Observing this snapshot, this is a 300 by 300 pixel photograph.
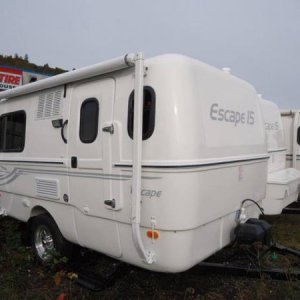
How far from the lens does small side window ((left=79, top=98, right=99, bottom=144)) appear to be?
391cm

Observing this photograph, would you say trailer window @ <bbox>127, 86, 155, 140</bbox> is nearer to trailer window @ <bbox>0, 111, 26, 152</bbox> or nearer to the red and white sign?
trailer window @ <bbox>0, 111, 26, 152</bbox>

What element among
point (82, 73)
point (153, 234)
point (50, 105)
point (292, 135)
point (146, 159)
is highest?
point (82, 73)

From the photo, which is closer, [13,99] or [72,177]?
[72,177]

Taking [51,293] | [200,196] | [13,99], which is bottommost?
[51,293]

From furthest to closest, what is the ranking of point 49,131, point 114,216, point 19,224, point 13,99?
point 19,224 < point 13,99 < point 49,131 < point 114,216

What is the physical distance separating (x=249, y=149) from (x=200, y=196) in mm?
1363

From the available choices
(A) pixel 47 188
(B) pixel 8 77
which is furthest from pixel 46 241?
(B) pixel 8 77

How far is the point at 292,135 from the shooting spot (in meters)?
8.77

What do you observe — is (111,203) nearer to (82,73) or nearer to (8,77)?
(82,73)

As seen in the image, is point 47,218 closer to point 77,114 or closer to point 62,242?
point 62,242

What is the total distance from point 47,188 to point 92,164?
40.6 inches

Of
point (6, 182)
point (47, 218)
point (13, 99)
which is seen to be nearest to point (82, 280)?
point (47, 218)

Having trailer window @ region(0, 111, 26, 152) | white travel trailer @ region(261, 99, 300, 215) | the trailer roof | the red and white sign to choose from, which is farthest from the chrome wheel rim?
the red and white sign

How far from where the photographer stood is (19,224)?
6066mm
